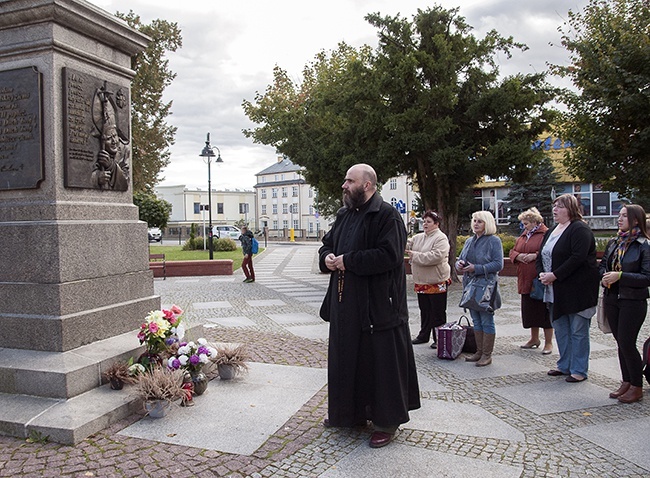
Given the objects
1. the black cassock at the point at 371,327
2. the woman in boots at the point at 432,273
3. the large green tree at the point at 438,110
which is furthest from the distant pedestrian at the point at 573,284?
the large green tree at the point at 438,110

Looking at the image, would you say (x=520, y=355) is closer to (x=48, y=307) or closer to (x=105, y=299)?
(x=105, y=299)

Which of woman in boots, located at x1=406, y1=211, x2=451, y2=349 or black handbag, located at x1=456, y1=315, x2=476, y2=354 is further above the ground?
woman in boots, located at x1=406, y1=211, x2=451, y2=349

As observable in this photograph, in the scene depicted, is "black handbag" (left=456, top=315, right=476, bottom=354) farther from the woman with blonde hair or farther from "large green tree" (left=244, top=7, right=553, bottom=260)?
"large green tree" (left=244, top=7, right=553, bottom=260)

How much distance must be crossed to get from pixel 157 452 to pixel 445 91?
11.3 m

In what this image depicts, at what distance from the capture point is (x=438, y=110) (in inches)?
553

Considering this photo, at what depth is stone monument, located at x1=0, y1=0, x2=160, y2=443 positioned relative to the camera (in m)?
4.88

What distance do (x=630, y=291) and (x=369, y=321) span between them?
2838 mm

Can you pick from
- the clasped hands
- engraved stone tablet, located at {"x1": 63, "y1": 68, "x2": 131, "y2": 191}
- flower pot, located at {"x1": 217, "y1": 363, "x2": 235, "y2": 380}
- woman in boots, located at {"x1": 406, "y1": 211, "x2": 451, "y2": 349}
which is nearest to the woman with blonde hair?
woman in boots, located at {"x1": 406, "y1": 211, "x2": 451, "y2": 349}

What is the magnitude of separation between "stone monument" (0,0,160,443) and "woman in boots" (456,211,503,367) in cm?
400

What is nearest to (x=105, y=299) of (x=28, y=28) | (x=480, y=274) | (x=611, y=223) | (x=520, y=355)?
(x=28, y=28)

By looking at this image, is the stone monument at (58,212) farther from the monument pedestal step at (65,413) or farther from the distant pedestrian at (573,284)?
the distant pedestrian at (573,284)

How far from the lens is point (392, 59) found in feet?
45.2

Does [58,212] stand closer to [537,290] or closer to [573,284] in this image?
[573,284]

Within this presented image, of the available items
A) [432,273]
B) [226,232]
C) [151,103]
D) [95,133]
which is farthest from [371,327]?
[226,232]
